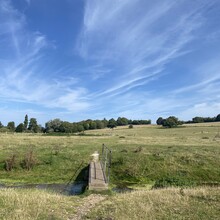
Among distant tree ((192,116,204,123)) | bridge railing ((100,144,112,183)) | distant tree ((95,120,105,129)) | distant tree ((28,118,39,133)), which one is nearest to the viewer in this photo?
bridge railing ((100,144,112,183))

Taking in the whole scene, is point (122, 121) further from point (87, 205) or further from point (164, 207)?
point (164, 207)

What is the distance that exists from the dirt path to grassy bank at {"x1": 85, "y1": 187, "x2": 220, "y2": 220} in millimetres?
330

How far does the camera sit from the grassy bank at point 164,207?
347 inches

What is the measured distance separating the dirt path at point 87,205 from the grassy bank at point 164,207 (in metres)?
0.33

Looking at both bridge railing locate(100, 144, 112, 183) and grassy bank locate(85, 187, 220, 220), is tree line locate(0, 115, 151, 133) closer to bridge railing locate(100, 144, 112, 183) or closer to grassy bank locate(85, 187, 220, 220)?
bridge railing locate(100, 144, 112, 183)

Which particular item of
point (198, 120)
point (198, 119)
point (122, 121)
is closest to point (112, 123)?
point (122, 121)

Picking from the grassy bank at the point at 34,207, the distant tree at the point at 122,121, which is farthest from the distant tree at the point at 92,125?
the grassy bank at the point at 34,207

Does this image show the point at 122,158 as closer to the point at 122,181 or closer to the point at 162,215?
the point at 122,181

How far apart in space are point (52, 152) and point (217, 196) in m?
21.2

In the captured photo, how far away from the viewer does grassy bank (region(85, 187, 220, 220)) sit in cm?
882

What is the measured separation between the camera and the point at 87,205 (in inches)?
424

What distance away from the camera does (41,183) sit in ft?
72.9

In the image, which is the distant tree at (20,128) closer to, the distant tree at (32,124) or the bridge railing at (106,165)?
the distant tree at (32,124)

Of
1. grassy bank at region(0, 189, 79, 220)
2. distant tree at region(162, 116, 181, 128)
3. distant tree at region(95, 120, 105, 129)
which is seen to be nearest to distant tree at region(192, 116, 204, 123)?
distant tree at region(162, 116, 181, 128)
